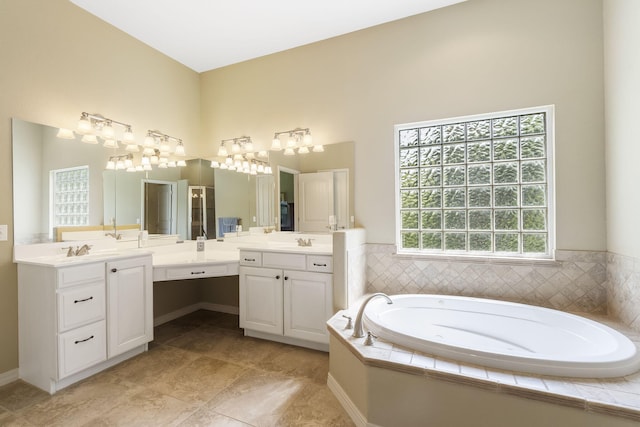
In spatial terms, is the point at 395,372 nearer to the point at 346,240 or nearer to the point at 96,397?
the point at 346,240

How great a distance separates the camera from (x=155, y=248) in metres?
3.13

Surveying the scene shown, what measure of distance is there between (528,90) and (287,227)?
8.14ft

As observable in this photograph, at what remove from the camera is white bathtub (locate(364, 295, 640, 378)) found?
54.6 inches

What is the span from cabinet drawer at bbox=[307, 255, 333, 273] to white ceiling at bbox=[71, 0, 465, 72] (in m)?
2.20

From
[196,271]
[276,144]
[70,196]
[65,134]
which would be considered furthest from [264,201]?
[65,134]

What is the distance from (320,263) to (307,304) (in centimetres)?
39

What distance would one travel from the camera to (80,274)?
210cm

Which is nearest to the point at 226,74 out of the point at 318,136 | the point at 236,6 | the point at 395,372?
the point at 236,6

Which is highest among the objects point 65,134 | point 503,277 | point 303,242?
point 65,134

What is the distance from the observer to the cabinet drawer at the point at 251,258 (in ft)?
9.21

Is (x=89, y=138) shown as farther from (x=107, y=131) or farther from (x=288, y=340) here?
(x=288, y=340)

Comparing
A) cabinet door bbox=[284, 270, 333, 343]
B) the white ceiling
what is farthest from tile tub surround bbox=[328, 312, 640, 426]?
the white ceiling

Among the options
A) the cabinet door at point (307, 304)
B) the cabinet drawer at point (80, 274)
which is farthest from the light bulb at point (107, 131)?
the cabinet door at point (307, 304)

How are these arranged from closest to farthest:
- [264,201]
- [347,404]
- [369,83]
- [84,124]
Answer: [347,404] < [84,124] < [369,83] < [264,201]
